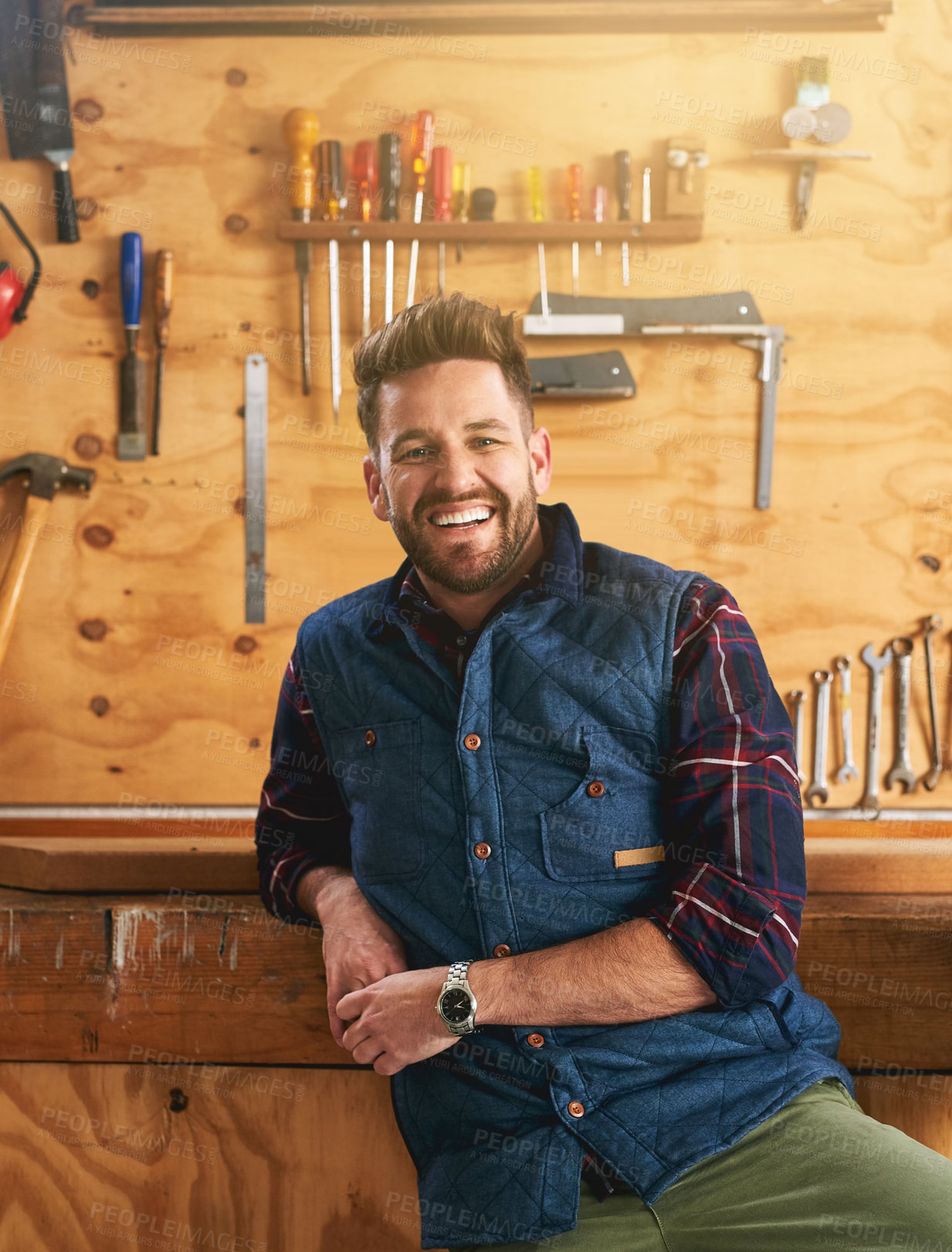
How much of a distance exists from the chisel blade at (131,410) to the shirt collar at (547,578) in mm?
1269

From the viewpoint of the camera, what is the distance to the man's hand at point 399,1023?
40.6 inches

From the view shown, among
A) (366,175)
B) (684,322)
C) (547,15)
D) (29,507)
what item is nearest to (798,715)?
(684,322)

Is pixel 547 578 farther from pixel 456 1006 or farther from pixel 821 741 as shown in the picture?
pixel 821 741

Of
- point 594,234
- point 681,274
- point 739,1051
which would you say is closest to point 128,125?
point 594,234

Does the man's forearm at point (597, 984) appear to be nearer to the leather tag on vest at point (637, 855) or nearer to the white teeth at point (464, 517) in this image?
the leather tag on vest at point (637, 855)

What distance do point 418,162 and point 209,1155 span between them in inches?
77.6

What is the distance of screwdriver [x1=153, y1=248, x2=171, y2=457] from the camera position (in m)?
2.28

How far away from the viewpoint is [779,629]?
2.33 metres

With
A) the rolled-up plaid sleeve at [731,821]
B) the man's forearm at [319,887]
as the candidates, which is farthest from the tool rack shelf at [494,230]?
the man's forearm at [319,887]

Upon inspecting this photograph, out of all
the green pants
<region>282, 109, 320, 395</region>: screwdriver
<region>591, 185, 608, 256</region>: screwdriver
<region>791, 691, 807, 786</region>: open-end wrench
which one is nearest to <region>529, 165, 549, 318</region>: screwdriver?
<region>591, 185, 608, 256</region>: screwdriver

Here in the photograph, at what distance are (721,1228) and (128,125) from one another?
8.01 ft

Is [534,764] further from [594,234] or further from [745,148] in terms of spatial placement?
[745,148]

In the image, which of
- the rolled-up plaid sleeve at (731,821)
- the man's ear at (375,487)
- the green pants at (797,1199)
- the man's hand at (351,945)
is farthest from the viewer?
the man's ear at (375,487)

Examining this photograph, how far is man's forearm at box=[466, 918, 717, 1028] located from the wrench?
1411mm
